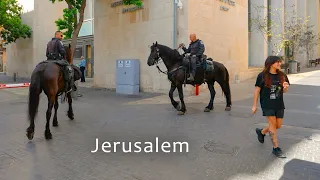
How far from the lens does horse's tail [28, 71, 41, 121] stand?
5.68m

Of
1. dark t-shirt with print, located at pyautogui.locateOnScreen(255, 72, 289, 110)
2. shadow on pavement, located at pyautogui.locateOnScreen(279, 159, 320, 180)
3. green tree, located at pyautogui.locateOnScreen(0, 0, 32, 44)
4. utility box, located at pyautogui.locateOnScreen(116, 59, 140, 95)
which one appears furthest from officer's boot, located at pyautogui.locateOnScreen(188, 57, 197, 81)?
green tree, located at pyautogui.locateOnScreen(0, 0, 32, 44)

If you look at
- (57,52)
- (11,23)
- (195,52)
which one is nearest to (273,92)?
(195,52)

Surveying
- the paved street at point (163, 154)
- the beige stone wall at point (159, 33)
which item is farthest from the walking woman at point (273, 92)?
the beige stone wall at point (159, 33)

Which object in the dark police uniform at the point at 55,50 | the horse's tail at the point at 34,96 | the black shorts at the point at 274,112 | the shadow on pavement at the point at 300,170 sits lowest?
the shadow on pavement at the point at 300,170

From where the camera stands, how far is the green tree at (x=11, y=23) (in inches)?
996

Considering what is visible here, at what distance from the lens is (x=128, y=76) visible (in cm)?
1512

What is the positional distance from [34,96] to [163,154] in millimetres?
2918

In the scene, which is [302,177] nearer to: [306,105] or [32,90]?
[32,90]

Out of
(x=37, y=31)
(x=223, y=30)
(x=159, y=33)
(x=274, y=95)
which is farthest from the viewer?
(x=37, y=31)

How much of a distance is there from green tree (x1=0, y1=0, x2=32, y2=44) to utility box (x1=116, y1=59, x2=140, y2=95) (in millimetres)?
15975

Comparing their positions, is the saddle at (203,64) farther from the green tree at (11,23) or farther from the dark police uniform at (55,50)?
the green tree at (11,23)

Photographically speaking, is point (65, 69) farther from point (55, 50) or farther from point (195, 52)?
point (195, 52)

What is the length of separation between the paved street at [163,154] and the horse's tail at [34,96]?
651 mm

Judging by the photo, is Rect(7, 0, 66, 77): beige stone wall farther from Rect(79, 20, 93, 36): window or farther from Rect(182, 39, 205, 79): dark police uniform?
Rect(182, 39, 205, 79): dark police uniform
